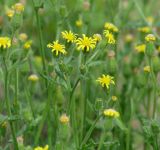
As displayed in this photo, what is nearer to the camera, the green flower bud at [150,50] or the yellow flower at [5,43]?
the yellow flower at [5,43]

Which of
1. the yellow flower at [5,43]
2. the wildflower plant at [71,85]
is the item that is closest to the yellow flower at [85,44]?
the wildflower plant at [71,85]

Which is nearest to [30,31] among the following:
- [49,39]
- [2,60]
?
[49,39]

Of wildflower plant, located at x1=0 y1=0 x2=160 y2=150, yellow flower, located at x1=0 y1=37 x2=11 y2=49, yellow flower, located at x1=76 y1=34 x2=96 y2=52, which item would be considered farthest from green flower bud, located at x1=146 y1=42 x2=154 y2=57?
yellow flower, located at x1=0 y1=37 x2=11 y2=49

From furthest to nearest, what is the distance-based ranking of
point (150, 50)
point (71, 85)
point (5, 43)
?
point (71, 85), point (150, 50), point (5, 43)

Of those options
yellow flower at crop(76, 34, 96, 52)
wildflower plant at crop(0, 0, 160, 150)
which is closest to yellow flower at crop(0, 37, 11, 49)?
wildflower plant at crop(0, 0, 160, 150)

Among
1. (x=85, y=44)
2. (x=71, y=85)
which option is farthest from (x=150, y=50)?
(x=71, y=85)

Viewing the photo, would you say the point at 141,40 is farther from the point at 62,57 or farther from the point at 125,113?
the point at 62,57

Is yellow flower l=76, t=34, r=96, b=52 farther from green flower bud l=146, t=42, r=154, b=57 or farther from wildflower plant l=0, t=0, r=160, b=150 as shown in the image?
green flower bud l=146, t=42, r=154, b=57

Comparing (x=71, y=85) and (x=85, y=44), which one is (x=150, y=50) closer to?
(x=85, y=44)

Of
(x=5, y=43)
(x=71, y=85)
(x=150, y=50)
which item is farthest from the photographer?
(x=71, y=85)

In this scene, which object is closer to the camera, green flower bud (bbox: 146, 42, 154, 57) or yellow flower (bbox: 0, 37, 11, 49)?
yellow flower (bbox: 0, 37, 11, 49)

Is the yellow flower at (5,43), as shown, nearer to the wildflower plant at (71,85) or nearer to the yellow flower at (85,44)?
the wildflower plant at (71,85)
